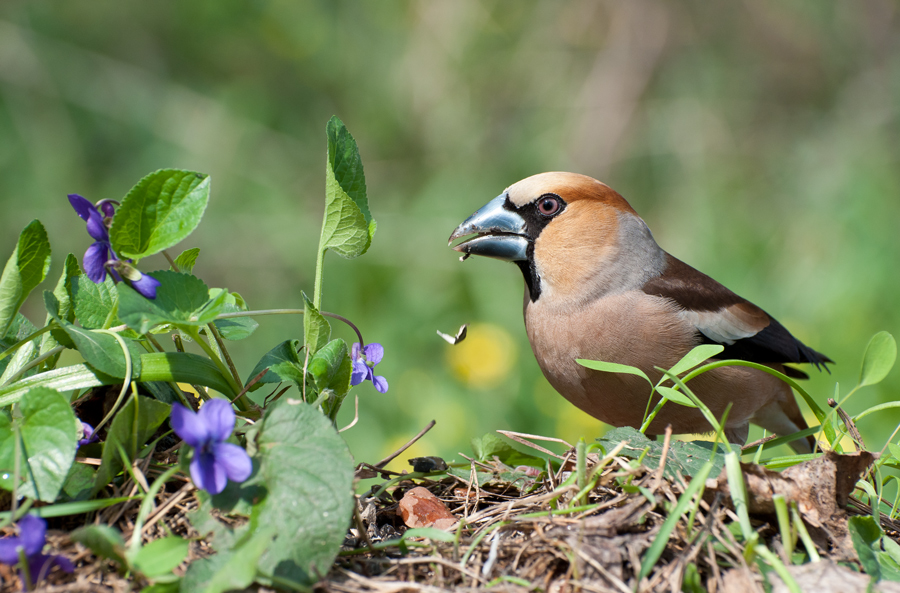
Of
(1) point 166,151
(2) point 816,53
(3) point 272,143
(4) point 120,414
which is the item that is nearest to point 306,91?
(3) point 272,143

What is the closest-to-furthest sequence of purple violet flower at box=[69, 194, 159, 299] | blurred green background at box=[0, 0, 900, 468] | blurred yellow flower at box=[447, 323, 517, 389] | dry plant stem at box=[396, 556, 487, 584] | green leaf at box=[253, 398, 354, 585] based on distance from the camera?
green leaf at box=[253, 398, 354, 585] → dry plant stem at box=[396, 556, 487, 584] → purple violet flower at box=[69, 194, 159, 299] → blurred yellow flower at box=[447, 323, 517, 389] → blurred green background at box=[0, 0, 900, 468]

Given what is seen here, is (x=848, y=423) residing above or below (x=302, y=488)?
above

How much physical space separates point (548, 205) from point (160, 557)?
86.4 inches

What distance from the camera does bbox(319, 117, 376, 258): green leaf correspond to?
6.23 feet

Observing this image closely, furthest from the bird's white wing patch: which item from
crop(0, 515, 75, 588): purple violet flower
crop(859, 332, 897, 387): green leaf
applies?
crop(0, 515, 75, 588): purple violet flower

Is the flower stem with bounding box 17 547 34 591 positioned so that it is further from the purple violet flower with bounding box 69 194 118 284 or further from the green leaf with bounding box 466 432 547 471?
the green leaf with bounding box 466 432 547 471

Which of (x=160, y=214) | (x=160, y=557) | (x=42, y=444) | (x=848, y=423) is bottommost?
(x=160, y=557)

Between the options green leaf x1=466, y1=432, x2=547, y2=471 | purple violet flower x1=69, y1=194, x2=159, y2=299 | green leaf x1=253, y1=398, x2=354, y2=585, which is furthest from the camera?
green leaf x1=466, y1=432, x2=547, y2=471

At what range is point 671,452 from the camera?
1.82m

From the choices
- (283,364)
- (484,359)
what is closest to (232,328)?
(283,364)

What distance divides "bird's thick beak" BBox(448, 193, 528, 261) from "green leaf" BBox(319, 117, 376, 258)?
106cm

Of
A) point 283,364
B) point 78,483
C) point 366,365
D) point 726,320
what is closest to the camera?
point 78,483

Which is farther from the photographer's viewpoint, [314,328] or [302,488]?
[314,328]

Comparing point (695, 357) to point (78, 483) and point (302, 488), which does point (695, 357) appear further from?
point (78, 483)
